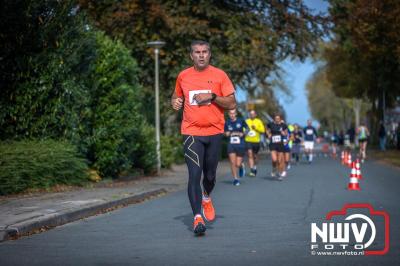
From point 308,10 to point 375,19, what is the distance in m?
2.86

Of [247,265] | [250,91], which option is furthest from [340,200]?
[250,91]

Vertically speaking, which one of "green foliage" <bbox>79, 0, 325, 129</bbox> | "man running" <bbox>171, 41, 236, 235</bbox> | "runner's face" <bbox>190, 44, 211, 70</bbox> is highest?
"green foliage" <bbox>79, 0, 325, 129</bbox>

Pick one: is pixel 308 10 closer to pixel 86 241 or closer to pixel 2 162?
pixel 2 162

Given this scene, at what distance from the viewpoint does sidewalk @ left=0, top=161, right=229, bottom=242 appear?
32.7 ft

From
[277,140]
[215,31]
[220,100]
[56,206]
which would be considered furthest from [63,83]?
[215,31]

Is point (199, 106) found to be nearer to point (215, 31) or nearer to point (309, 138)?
point (215, 31)

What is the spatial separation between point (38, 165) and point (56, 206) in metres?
3.57

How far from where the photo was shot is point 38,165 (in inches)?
622

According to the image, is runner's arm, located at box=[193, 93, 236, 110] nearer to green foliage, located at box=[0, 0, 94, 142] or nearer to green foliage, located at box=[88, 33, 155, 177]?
green foliage, located at box=[0, 0, 94, 142]

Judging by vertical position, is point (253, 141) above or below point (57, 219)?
above

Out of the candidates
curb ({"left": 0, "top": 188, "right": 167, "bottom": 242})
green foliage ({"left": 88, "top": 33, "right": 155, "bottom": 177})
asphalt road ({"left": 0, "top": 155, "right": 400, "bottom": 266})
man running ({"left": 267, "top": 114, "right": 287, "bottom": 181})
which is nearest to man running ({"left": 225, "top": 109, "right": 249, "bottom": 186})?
man running ({"left": 267, "top": 114, "right": 287, "bottom": 181})

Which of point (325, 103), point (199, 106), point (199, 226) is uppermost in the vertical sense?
point (325, 103)

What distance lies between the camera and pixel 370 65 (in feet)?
149

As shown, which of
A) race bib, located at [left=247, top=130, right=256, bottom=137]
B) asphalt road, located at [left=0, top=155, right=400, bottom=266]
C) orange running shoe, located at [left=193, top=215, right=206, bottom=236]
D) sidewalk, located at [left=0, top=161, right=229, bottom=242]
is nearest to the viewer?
asphalt road, located at [left=0, top=155, right=400, bottom=266]
